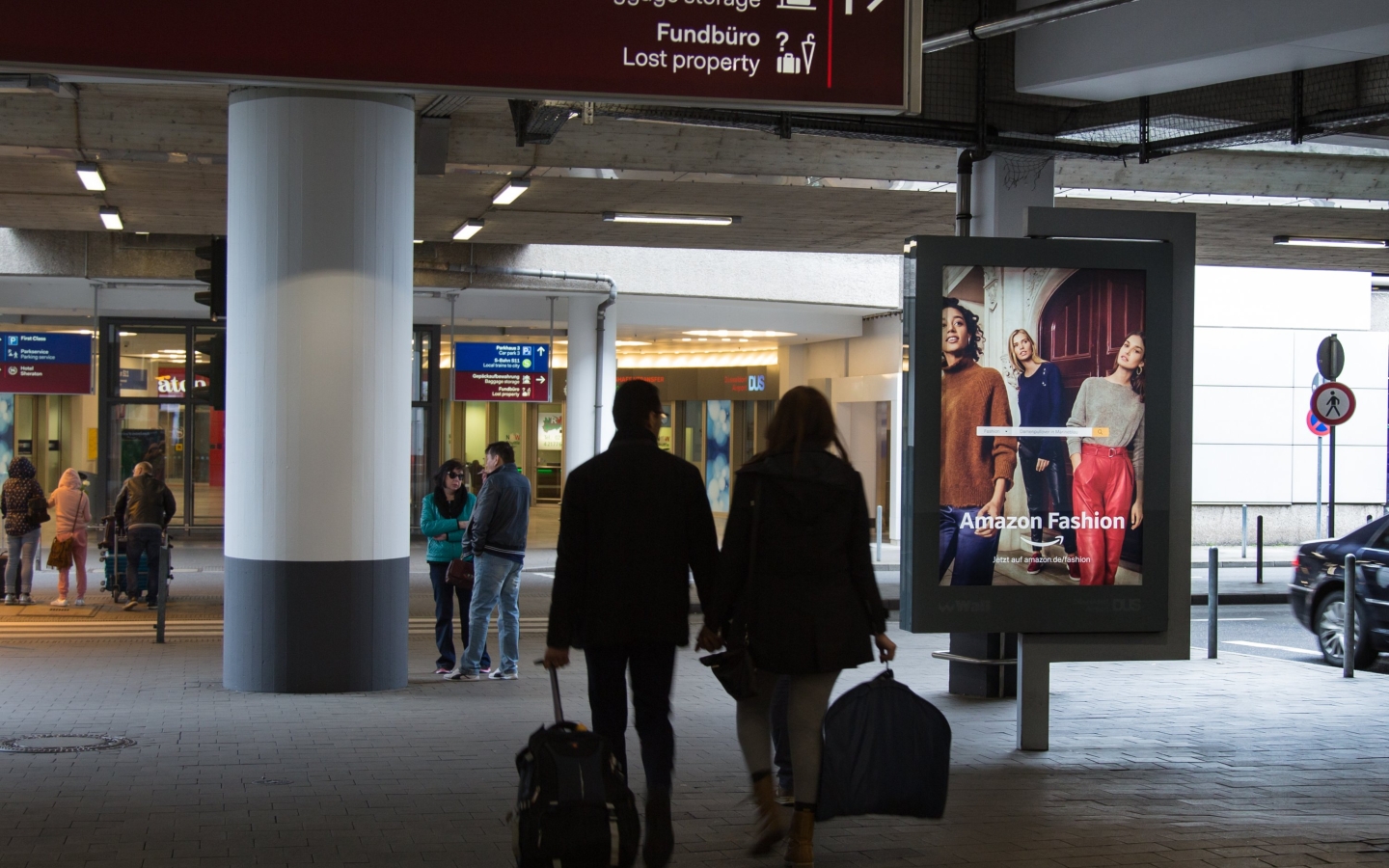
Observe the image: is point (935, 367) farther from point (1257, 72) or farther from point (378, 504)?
point (378, 504)

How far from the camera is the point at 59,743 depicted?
8.12 metres

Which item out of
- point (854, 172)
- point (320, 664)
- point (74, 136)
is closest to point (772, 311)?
point (854, 172)

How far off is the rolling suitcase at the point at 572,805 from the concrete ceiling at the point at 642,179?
7.08 meters

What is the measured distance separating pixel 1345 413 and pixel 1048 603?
13.4 metres

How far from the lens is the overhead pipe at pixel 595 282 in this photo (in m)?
22.9

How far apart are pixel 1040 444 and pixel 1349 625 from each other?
567cm

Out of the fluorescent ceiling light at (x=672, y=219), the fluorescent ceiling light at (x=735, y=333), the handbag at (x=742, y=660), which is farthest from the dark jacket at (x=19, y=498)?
the fluorescent ceiling light at (x=735, y=333)

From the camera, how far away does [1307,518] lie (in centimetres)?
2867

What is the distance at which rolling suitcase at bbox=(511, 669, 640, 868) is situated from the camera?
4.83 m

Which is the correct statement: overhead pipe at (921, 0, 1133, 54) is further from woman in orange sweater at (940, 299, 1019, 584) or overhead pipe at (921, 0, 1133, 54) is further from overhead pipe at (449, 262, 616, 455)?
overhead pipe at (449, 262, 616, 455)

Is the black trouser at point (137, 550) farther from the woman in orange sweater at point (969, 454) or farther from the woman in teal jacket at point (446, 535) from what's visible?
the woman in orange sweater at point (969, 454)

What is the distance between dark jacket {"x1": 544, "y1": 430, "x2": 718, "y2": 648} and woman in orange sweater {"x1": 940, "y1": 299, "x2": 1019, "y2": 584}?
9.22 ft

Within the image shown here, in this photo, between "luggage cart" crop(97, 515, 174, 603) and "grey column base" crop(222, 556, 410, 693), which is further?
"luggage cart" crop(97, 515, 174, 603)

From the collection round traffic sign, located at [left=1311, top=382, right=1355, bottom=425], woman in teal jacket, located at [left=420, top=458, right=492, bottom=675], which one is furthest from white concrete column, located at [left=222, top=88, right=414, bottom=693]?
round traffic sign, located at [left=1311, top=382, right=1355, bottom=425]
